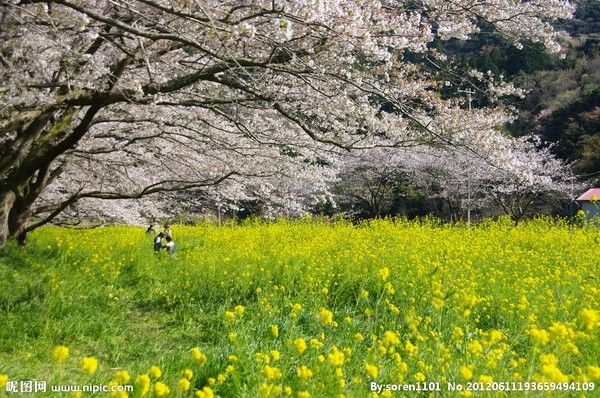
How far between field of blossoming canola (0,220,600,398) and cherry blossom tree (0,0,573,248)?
131cm

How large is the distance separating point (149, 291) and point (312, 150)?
8.76ft

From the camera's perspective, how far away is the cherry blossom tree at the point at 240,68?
13.4ft

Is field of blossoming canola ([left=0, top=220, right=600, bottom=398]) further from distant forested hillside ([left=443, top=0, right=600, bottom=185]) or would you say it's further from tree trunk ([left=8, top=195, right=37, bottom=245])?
distant forested hillside ([left=443, top=0, right=600, bottom=185])

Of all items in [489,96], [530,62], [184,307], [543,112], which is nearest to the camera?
[489,96]

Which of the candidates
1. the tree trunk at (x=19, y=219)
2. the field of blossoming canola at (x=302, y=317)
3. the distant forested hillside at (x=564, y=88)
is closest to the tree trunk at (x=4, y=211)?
the field of blossoming canola at (x=302, y=317)

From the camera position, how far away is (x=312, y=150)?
7.25 meters

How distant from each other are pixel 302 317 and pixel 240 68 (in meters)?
2.31

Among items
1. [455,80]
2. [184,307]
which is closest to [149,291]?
[184,307]

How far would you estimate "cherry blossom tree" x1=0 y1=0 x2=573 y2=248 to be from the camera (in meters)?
4.09

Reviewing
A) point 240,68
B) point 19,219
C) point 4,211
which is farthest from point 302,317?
point 19,219

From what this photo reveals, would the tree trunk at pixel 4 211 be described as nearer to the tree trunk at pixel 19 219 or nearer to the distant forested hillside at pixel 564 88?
the tree trunk at pixel 19 219

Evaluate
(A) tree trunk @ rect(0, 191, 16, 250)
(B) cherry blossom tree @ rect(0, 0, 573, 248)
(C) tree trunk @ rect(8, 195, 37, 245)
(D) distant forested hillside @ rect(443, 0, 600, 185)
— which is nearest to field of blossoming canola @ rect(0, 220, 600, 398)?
(A) tree trunk @ rect(0, 191, 16, 250)

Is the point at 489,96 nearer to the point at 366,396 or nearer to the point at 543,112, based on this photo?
the point at 366,396

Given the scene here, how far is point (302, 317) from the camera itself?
5.07m
